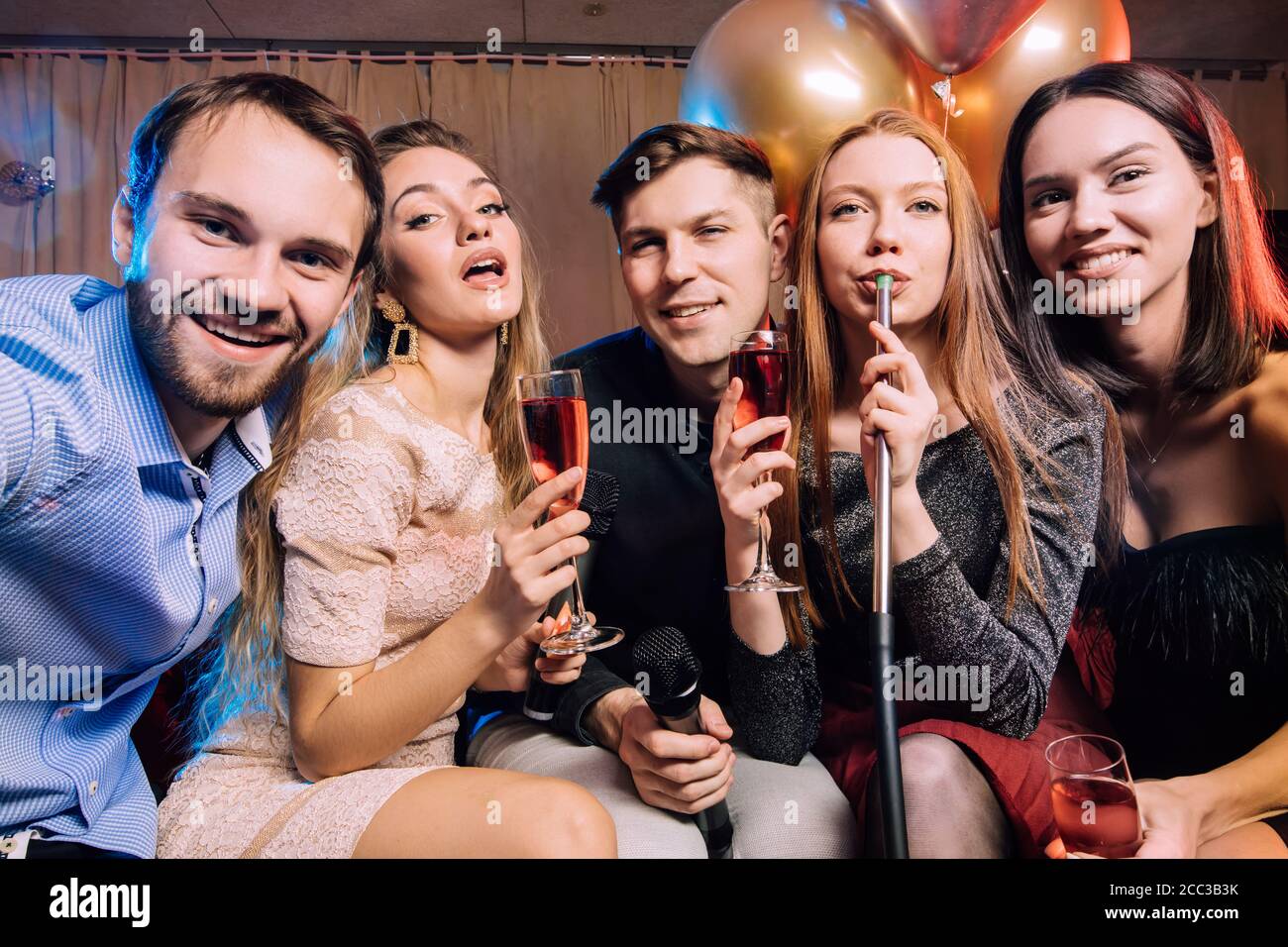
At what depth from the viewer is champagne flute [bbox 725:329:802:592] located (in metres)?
1.21

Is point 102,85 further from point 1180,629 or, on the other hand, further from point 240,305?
point 1180,629

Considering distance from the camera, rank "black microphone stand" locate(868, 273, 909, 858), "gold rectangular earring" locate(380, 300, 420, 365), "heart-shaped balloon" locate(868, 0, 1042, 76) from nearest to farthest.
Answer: "black microphone stand" locate(868, 273, 909, 858) → "gold rectangular earring" locate(380, 300, 420, 365) → "heart-shaped balloon" locate(868, 0, 1042, 76)

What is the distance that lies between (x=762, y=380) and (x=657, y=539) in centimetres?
53

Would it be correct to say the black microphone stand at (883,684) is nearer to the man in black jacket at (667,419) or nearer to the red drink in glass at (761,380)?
the red drink in glass at (761,380)

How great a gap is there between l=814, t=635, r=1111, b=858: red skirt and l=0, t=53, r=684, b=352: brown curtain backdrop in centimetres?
230

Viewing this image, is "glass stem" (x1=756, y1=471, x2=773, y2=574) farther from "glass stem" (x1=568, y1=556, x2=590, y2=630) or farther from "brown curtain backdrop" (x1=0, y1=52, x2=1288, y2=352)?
"brown curtain backdrop" (x1=0, y1=52, x2=1288, y2=352)

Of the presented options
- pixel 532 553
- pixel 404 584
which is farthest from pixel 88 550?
pixel 532 553

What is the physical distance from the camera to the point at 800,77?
5.73 ft

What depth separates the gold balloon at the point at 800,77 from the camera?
174cm

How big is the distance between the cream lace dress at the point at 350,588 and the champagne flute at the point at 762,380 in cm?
48

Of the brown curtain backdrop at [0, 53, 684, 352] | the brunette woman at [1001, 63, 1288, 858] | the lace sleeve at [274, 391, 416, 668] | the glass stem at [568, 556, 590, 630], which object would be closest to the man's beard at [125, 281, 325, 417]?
the lace sleeve at [274, 391, 416, 668]

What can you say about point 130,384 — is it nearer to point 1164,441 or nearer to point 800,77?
point 800,77

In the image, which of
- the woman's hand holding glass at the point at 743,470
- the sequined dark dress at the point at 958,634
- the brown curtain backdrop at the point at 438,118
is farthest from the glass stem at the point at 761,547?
the brown curtain backdrop at the point at 438,118
